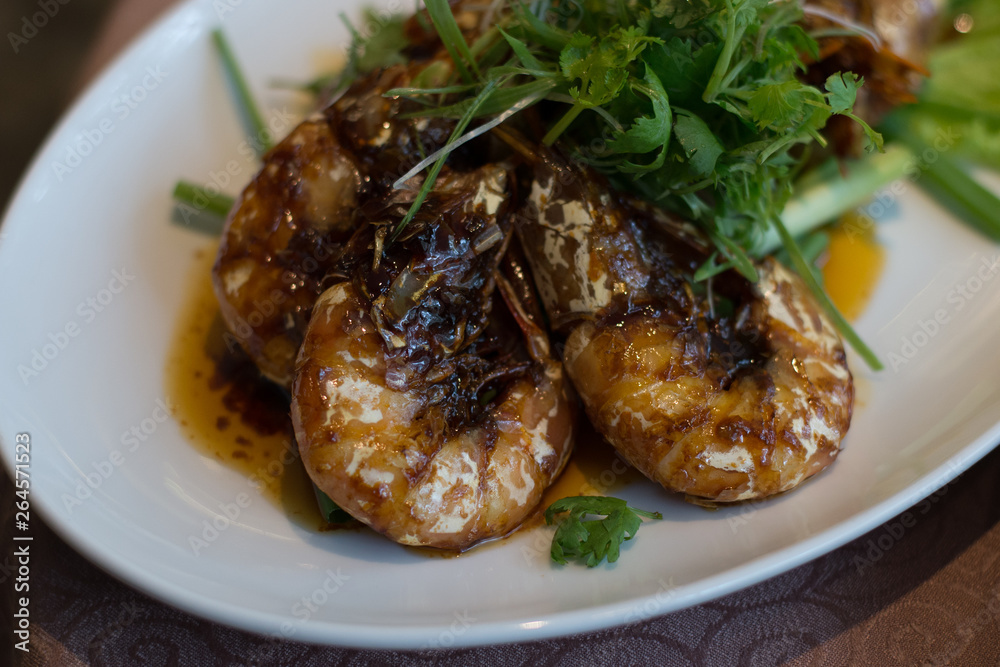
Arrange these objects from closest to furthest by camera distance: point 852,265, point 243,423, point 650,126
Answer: point 650,126 → point 243,423 → point 852,265

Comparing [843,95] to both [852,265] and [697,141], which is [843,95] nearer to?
[697,141]

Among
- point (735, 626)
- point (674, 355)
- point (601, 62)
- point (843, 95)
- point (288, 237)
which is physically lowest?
point (735, 626)

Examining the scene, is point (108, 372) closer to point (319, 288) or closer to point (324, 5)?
point (319, 288)

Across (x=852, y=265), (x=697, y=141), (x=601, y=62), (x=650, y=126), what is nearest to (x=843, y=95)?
(x=697, y=141)

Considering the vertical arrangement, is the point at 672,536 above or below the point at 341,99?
below

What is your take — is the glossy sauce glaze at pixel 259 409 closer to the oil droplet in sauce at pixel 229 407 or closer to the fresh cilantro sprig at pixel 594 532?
the oil droplet in sauce at pixel 229 407

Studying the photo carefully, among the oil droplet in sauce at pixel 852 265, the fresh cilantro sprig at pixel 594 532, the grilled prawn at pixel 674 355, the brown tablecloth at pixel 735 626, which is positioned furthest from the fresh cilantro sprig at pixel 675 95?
the brown tablecloth at pixel 735 626

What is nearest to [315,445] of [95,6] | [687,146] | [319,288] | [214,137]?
[319,288]
